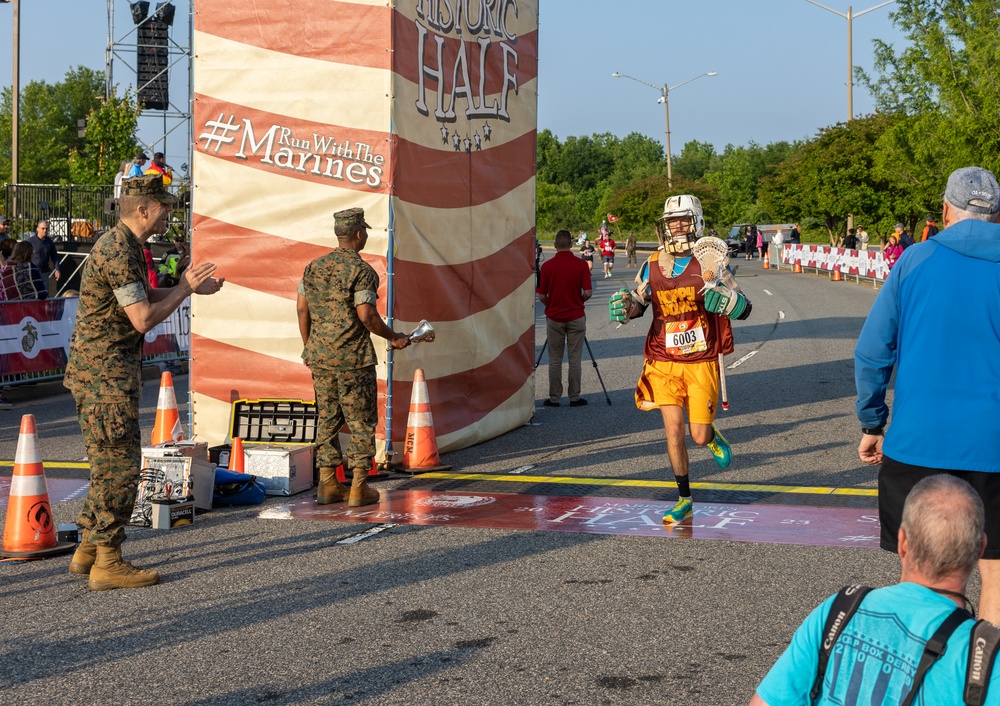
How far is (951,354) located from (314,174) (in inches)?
263

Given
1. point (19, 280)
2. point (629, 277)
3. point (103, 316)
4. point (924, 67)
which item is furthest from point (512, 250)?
point (629, 277)

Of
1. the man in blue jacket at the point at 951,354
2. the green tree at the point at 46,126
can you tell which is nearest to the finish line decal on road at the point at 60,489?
the man in blue jacket at the point at 951,354

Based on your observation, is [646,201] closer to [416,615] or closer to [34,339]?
[34,339]

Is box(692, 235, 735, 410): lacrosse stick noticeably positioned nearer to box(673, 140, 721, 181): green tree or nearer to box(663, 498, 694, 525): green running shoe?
box(663, 498, 694, 525): green running shoe

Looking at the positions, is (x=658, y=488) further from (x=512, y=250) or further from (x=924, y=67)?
(x=924, y=67)

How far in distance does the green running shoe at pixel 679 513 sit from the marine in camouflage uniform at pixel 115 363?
3.34m

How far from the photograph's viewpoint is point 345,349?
8719 millimetres

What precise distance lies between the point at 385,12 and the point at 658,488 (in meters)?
4.43

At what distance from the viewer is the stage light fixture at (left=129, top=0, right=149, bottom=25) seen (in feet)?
133

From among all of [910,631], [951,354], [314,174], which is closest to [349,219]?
[314,174]

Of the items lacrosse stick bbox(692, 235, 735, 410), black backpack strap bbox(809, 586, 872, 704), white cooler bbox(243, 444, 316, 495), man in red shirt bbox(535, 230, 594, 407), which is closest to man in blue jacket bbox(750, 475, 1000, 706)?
black backpack strap bbox(809, 586, 872, 704)

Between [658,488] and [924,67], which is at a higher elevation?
[924,67]

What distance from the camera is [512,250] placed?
41.1ft

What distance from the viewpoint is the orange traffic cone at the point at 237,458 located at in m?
9.30
